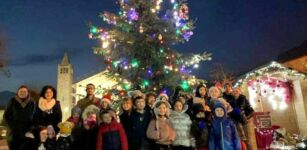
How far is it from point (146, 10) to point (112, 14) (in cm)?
121

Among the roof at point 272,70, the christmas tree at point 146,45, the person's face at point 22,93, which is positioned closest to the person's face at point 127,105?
the person's face at point 22,93

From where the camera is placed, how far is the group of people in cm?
475

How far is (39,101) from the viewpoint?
17.1ft

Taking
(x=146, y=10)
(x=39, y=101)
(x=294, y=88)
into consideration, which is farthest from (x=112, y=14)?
(x=294, y=88)

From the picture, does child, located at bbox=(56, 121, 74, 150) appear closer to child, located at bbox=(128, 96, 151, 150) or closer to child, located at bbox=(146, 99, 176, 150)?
child, located at bbox=(128, 96, 151, 150)

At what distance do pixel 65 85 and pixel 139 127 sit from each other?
137ft

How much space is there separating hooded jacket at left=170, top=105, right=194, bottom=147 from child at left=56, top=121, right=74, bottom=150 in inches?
73.5

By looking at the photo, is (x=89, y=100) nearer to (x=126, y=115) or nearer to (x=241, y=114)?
(x=126, y=115)

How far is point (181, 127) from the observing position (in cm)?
497

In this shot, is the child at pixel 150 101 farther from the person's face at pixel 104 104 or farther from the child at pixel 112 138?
the child at pixel 112 138

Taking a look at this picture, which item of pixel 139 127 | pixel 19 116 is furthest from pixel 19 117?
pixel 139 127

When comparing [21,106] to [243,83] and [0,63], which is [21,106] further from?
[0,63]

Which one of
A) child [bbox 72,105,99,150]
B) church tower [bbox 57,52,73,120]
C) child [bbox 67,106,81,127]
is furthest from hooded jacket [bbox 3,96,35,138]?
church tower [bbox 57,52,73,120]

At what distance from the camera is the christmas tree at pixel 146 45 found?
9.16 meters
